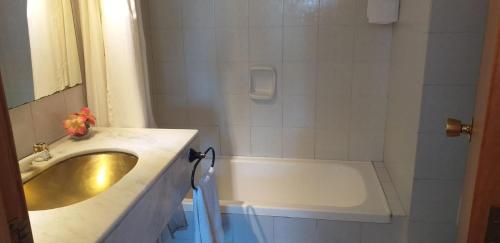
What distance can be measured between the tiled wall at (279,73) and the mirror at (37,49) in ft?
2.95

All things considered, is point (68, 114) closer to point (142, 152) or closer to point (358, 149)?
point (142, 152)

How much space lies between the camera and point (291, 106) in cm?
269

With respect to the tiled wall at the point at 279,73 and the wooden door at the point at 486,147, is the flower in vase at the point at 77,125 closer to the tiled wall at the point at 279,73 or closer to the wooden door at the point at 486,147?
the tiled wall at the point at 279,73

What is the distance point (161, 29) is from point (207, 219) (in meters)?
1.48

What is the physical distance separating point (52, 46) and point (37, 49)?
0.29 ft

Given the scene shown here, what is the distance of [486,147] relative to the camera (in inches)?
32.9

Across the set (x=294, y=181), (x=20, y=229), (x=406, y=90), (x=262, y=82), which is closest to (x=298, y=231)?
(x=294, y=181)

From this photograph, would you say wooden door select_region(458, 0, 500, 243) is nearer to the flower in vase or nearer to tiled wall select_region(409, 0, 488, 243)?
tiled wall select_region(409, 0, 488, 243)

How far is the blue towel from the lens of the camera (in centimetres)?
168

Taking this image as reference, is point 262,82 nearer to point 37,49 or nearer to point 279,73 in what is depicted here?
point 279,73

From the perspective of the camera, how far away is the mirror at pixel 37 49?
58.2 inches

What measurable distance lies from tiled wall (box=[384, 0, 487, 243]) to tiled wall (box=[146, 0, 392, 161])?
0.42 metres

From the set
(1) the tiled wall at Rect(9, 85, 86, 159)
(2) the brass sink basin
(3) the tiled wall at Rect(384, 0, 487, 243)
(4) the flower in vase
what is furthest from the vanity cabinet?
(3) the tiled wall at Rect(384, 0, 487, 243)

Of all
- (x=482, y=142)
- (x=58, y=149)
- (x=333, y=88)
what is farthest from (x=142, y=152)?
A: (x=333, y=88)
